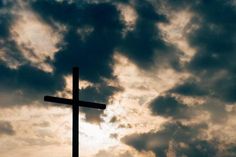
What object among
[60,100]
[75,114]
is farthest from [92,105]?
[60,100]

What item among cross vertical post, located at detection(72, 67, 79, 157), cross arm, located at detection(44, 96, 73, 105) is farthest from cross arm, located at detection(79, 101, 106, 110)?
cross arm, located at detection(44, 96, 73, 105)

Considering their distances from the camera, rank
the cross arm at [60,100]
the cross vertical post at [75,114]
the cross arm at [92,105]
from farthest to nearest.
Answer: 1. the cross arm at [92,105]
2. the cross arm at [60,100]
3. the cross vertical post at [75,114]

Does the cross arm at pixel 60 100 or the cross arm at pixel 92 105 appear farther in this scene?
the cross arm at pixel 92 105

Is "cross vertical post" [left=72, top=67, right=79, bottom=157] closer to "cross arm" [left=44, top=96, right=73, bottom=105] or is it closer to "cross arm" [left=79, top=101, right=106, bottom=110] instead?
"cross arm" [left=44, top=96, right=73, bottom=105]

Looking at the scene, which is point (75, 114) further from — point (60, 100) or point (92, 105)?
point (92, 105)

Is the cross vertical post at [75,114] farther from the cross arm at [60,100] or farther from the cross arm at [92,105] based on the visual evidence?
the cross arm at [92,105]

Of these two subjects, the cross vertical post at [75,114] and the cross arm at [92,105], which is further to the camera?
the cross arm at [92,105]

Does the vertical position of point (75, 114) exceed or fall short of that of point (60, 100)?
it falls short

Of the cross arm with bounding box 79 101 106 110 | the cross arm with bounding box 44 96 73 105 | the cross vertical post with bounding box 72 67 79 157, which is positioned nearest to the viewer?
the cross vertical post with bounding box 72 67 79 157

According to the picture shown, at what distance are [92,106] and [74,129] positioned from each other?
7.34 ft

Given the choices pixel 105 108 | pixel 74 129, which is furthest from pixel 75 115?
pixel 105 108

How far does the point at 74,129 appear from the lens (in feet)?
64.8

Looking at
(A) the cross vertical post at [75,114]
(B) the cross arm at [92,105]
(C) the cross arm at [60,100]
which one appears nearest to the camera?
(A) the cross vertical post at [75,114]

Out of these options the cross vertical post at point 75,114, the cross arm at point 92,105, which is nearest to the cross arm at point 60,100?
the cross vertical post at point 75,114
